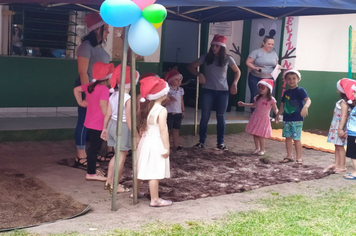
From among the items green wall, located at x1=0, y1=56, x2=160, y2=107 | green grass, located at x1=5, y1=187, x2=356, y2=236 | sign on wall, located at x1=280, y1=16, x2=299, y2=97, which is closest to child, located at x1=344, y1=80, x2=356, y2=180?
green grass, located at x1=5, y1=187, x2=356, y2=236

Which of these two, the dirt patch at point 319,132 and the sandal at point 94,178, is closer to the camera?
the sandal at point 94,178

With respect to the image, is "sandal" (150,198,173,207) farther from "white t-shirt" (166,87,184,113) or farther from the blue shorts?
the blue shorts

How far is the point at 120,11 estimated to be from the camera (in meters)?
4.19

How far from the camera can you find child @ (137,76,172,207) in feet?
15.7

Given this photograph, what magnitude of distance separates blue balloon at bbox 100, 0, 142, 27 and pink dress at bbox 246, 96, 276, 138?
3805mm

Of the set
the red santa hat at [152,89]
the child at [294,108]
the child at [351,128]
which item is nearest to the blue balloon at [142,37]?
the red santa hat at [152,89]

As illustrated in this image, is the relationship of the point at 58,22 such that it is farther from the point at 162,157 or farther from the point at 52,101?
the point at 162,157

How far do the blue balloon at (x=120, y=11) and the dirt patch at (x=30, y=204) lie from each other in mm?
1745

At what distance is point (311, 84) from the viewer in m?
10.9

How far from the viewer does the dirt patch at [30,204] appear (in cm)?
418

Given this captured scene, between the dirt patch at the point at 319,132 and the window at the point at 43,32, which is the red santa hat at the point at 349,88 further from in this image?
the window at the point at 43,32

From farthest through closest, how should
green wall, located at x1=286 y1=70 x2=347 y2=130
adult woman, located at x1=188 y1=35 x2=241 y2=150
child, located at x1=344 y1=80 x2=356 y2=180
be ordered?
1. green wall, located at x1=286 y1=70 x2=347 y2=130
2. adult woman, located at x1=188 y1=35 x2=241 y2=150
3. child, located at x1=344 y1=80 x2=356 y2=180

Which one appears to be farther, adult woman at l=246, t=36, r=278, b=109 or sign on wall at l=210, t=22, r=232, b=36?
sign on wall at l=210, t=22, r=232, b=36

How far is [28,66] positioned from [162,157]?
507 centimetres
